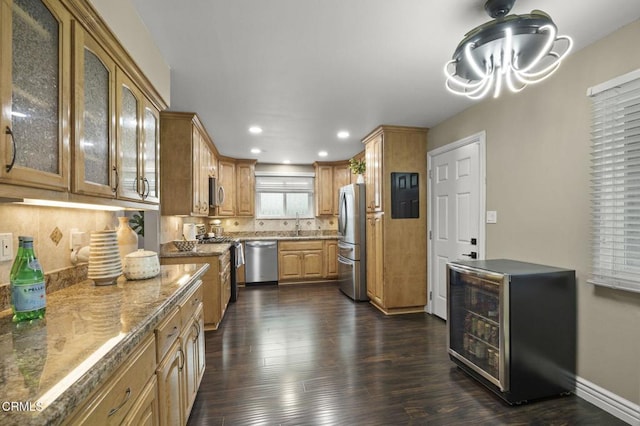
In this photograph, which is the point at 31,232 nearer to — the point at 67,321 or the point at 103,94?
the point at 67,321

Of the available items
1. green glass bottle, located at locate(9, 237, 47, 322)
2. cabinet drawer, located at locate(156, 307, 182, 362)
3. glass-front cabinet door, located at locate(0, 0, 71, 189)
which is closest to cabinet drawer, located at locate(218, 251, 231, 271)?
cabinet drawer, located at locate(156, 307, 182, 362)

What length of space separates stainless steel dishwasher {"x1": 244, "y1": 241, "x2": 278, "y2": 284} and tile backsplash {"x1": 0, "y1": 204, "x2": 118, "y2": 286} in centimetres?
353

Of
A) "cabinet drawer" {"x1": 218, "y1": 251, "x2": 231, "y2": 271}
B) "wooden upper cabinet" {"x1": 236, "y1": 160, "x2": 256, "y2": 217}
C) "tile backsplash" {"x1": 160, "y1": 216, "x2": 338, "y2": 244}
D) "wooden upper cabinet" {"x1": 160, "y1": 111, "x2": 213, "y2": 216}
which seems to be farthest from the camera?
"tile backsplash" {"x1": 160, "y1": 216, "x2": 338, "y2": 244}

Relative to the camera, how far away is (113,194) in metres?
1.50

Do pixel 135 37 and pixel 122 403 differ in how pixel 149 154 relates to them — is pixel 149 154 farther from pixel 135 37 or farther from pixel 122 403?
pixel 122 403

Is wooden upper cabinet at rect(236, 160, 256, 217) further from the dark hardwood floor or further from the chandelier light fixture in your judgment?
the chandelier light fixture

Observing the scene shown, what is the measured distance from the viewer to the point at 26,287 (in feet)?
3.45

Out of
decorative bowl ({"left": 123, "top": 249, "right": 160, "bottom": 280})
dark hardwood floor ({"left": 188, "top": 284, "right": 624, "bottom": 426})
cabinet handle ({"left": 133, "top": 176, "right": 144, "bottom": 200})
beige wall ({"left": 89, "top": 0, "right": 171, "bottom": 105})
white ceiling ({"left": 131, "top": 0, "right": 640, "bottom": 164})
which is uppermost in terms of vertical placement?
white ceiling ({"left": 131, "top": 0, "right": 640, "bottom": 164})

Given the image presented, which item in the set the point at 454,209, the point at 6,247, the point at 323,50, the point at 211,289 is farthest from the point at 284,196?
the point at 6,247

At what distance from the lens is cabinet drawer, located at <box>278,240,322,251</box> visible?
5.43m

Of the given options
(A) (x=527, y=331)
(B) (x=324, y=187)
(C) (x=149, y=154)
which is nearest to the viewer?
(A) (x=527, y=331)

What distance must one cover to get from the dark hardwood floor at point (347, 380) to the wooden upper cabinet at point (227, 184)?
233cm

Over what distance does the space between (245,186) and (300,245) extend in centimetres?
157

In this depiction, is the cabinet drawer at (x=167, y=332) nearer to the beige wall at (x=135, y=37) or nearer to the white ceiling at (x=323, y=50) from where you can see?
the beige wall at (x=135, y=37)
